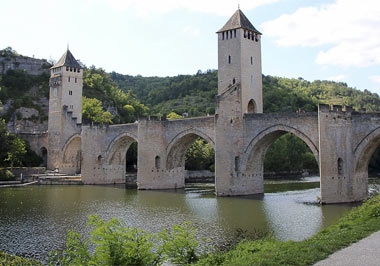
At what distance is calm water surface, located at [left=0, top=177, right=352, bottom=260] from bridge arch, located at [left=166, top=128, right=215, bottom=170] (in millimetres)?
4992

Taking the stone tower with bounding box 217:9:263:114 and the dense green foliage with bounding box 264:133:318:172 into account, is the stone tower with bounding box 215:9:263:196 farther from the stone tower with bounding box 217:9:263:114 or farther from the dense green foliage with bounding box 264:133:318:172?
the dense green foliage with bounding box 264:133:318:172

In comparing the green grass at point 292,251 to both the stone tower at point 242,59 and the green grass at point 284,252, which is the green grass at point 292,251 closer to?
the green grass at point 284,252

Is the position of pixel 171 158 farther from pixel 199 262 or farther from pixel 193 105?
pixel 193 105

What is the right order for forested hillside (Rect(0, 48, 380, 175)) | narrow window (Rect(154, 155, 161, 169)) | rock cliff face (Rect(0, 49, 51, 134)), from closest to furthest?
narrow window (Rect(154, 155, 161, 169)), forested hillside (Rect(0, 48, 380, 175)), rock cliff face (Rect(0, 49, 51, 134))

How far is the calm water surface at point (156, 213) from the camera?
1680 cm

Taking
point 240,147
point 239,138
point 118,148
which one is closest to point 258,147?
point 240,147

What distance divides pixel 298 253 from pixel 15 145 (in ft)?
138

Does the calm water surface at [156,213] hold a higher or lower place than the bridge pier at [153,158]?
lower

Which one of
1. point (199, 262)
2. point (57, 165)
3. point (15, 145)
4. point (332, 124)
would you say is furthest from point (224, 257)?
point (57, 165)

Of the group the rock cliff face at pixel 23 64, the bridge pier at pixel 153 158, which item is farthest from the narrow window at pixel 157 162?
the rock cliff face at pixel 23 64

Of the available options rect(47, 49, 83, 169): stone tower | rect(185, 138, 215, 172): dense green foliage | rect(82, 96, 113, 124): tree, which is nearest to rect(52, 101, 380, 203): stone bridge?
rect(47, 49, 83, 169): stone tower

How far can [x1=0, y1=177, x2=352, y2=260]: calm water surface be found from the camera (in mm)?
16797

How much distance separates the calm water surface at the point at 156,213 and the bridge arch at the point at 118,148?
10.4 meters

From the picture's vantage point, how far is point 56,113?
51.7 meters
